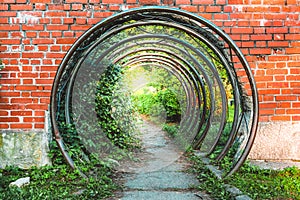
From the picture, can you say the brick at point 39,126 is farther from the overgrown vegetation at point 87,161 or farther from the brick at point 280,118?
the brick at point 280,118

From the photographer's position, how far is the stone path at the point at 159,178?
14.3 feet

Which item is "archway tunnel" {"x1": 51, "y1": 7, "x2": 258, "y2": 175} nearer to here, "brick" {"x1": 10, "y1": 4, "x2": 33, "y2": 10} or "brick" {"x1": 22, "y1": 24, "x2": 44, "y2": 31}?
"brick" {"x1": 22, "y1": 24, "x2": 44, "y2": 31}

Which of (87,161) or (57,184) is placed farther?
(87,161)

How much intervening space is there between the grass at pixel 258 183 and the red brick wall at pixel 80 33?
794mm

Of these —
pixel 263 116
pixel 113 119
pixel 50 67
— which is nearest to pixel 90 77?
pixel 113 119

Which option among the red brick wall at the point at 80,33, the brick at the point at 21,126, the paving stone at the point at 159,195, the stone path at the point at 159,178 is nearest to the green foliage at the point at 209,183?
the stone path at the point at 159,178

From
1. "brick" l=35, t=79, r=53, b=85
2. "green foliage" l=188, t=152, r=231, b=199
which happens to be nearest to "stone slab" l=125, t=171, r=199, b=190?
"green foliage" l=188, t=152, r=231, b=199

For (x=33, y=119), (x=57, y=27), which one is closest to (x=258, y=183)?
(x=33, y=119)

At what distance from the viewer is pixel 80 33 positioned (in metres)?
5.08

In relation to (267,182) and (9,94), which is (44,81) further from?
(267,182)

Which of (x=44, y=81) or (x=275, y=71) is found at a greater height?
(x=275, y=71)

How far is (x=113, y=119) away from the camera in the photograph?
725 centimetres

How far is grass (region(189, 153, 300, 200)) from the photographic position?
3.99 meters

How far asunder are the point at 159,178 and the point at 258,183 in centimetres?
152
